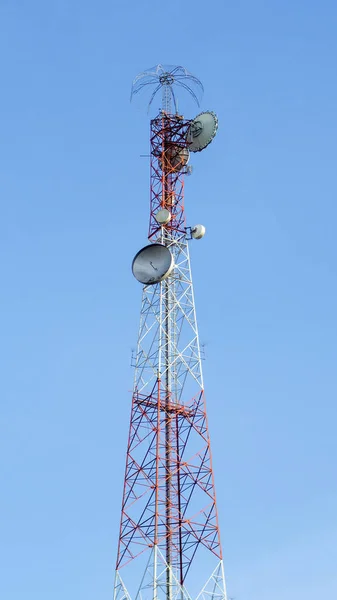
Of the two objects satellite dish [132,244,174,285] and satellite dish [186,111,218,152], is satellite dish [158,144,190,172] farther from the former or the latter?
satellite dish [132,244,174,285]

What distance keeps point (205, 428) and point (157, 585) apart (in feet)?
33.0

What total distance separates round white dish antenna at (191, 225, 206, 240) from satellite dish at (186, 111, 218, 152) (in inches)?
242

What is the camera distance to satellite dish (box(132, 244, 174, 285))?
5878 centimetres

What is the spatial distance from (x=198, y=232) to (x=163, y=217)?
2502 millimetres

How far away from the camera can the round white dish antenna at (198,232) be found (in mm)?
61500

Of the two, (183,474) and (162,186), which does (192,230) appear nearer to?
(162,186)

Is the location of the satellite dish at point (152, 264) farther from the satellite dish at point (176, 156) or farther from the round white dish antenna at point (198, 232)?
the satellite dish at point (176, 156)

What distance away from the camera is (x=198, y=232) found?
2422 inches

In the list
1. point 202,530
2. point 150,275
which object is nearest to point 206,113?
point 150,275

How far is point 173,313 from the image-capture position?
59719 millimetres

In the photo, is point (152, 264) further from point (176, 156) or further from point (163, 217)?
point (176, 156)

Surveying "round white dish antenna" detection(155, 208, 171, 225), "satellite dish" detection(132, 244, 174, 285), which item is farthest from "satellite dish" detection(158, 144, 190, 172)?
"satellite dish" detection(132, 244, 174, 285)

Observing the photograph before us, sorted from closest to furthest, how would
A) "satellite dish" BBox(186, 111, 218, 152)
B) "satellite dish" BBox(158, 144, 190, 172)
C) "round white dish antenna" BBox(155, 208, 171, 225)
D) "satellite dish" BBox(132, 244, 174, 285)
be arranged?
"satellite dish" BBox(132, 244, 174, 285)
"round white dish antenna" BBox(155, 208, 171, 225)
"satellite dish" BBox(186, 111, 218, 152)
"satellite dish" BBox(158, 144, 190, 172)

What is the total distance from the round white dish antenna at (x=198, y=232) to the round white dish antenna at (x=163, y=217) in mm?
1806
